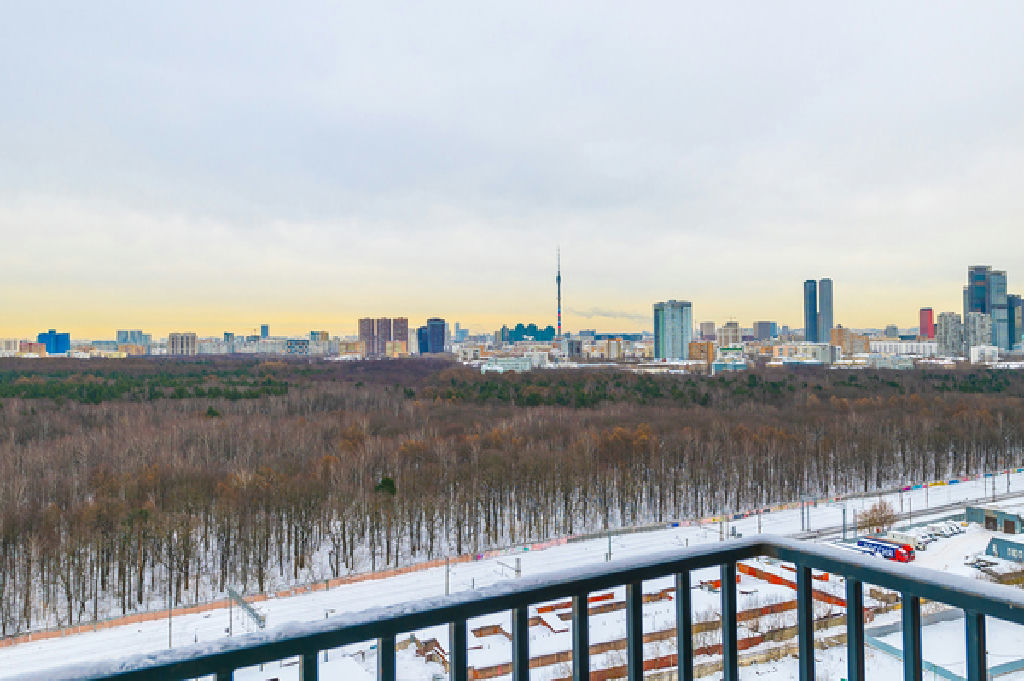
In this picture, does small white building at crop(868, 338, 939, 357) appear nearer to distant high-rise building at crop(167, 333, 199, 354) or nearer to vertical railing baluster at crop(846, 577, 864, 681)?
vertical railing baluster at crop(846, 577, 864, 681)

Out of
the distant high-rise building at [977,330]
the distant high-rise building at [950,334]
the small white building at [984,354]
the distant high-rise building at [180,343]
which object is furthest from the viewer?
the distant high-rise building at [180,343]

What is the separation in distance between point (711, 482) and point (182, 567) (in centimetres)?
1974

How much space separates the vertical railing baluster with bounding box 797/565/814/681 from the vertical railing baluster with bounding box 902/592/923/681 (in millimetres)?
192

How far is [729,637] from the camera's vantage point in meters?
1.48

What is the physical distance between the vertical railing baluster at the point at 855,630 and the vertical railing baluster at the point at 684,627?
0.32 metres

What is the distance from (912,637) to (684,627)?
1.45ft

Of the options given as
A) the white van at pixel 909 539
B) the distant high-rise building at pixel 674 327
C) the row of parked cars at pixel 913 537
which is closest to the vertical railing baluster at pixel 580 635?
the row of parked cars at pixel 913 537

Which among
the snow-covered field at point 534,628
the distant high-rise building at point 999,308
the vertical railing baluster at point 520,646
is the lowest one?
the snow-covered field at point 534,628

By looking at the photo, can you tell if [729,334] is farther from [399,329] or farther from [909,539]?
[909,539]

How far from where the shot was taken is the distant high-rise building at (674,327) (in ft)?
391

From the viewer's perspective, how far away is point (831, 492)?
28.4 metres

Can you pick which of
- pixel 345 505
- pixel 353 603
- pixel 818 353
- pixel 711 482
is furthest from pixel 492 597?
pixel 818 353

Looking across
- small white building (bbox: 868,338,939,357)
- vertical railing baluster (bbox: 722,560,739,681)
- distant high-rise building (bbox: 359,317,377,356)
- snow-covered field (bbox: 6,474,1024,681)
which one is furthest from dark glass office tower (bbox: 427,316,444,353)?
vertical railing baluster (bbox: 722,560,739,681)

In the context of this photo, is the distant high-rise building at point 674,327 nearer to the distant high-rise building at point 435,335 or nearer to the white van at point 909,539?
the distant high-rise building at point 435,335
